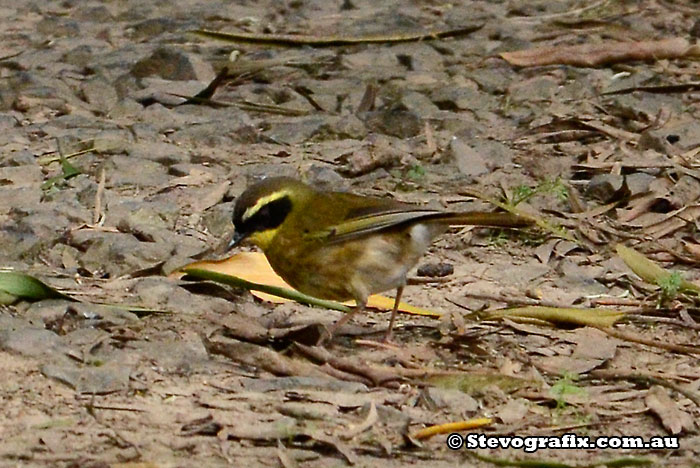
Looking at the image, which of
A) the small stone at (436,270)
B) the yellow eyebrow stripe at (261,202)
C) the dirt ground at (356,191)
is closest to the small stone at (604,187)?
the dirt ground at (356,191)

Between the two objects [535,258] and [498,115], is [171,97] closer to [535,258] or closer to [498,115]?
[498,115]

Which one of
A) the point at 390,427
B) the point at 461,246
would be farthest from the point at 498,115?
the point at 390,427

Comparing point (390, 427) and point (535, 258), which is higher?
point (390, 427)

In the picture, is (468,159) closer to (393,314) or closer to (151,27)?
(393,314)

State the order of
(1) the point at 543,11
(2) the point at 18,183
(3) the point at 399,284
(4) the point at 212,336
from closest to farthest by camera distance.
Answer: (4) the point at 212,336
(3) the point at 399,284
(2) the point at 18,183
(1) the point at 543,11

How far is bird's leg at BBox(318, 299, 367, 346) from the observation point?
5.84 m

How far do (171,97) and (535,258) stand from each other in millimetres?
2983

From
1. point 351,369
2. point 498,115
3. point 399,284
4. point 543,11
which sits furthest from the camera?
point 543,11

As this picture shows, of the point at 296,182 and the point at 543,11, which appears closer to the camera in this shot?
the point at 296,182

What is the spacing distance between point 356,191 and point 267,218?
152 cm

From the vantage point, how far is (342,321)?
6.10 m

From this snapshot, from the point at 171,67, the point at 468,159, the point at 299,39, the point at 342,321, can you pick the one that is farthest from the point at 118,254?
the point at 299,39

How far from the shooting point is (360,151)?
806cm

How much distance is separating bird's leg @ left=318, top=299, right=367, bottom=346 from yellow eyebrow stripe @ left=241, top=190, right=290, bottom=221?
1.94 ft
